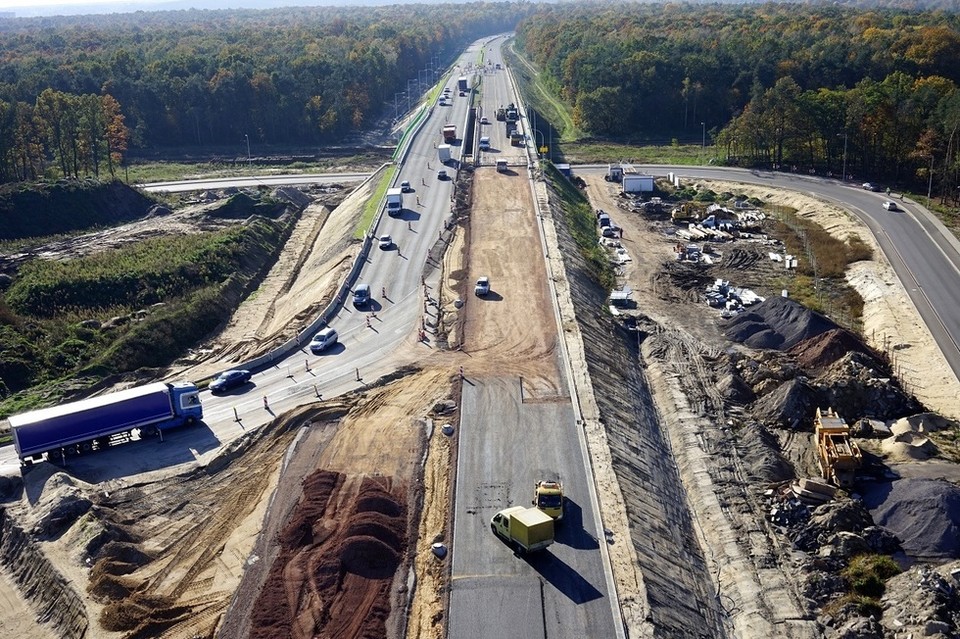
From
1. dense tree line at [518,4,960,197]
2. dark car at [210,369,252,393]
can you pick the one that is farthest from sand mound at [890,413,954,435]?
dense tree line at [518,4,960,197]

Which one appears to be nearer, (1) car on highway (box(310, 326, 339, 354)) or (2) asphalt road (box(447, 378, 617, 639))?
(2) asphalt road (box(447, 378, 617, 639))

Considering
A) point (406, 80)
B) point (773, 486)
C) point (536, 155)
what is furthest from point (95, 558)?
point (406, 80)

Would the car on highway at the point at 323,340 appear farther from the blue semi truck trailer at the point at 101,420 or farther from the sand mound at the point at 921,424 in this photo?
the sand mound at the point at 921,424

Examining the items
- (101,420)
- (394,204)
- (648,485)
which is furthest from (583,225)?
(101,420)

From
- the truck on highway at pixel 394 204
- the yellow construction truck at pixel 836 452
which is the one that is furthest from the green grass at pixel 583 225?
the yellow construction truck at pixel 836 452

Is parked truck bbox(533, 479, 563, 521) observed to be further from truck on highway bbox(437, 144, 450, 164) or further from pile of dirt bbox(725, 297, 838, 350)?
truck on highway bbox(437, 144, 450, 164)

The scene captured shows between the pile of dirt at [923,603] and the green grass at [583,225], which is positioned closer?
the pile of dirt at [923,603]

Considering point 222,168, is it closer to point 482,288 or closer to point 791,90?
point 482,288
